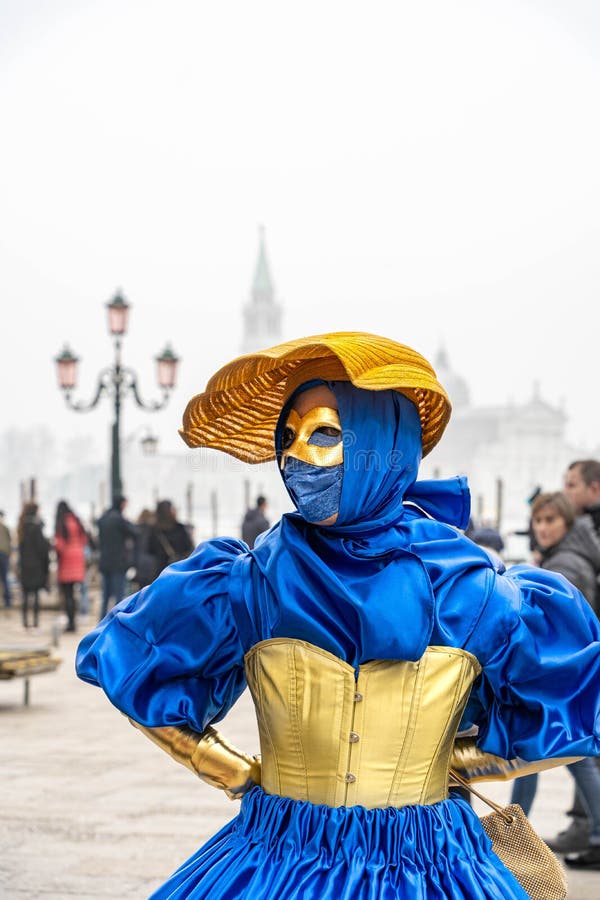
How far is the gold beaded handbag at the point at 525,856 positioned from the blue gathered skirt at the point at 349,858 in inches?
7.4

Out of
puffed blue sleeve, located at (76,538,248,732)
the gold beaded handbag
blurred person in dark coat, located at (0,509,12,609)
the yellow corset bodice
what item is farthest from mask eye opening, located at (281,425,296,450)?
blurred person in dark coat, located at (0,509,12,609)

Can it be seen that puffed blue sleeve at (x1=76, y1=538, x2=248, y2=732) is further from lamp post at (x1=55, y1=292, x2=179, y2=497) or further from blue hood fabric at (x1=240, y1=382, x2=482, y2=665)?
lamp post at (x1=55, y1=292, x2=179, y2=497)

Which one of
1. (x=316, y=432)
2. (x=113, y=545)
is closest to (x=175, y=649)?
(x=316, y=432)

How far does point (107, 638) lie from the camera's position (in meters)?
2.30

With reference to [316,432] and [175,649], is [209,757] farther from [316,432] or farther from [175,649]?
[316,432]

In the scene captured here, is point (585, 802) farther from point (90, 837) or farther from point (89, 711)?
point (89, 711)

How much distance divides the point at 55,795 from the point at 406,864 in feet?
12.2

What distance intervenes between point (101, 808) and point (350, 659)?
11.2 ft

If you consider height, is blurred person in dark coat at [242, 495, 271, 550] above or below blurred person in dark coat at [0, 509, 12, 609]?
above

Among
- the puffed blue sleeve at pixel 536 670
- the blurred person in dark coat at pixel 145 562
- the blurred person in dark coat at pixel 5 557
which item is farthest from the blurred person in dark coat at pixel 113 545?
the puffed blue sleeve at pixel 536 670

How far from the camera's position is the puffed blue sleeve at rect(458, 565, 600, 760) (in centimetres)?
224

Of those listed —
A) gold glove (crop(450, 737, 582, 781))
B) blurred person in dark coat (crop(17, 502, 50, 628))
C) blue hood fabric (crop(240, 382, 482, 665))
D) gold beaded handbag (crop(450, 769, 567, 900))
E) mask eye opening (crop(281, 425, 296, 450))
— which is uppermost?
mask eye opening (crop(281, 425, 296, 450))

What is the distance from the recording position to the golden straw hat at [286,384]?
2.14 meters

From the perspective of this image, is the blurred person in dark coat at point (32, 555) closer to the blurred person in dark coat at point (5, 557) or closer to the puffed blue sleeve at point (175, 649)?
the blurred person in dark coat at point (5, 557)
